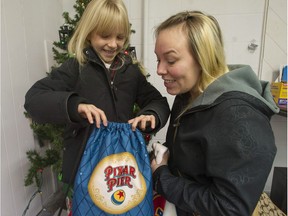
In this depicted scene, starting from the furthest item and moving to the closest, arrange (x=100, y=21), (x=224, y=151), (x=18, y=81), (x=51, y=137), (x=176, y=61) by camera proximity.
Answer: (x=51, y=137) → (x=18, y=81) → (x=100, y=21) → (x=176, y=61) → (x=224, y=151)

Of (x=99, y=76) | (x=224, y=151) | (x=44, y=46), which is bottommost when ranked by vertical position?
(x=224, y=151)

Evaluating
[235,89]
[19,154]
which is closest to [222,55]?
[235,89]

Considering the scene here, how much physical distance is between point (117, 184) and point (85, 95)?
15.5 inches

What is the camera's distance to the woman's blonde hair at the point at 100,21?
89 centimetres

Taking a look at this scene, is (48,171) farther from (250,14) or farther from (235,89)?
(250,14)

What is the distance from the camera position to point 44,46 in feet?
5.81

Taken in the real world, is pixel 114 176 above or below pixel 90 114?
below

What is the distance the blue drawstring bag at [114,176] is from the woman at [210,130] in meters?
0.07

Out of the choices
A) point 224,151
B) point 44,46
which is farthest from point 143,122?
point 44,46

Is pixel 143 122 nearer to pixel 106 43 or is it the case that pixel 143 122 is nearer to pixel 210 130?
pixel 210 130

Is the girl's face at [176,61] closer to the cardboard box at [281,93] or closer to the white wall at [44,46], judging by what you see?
the white wall at [44,46]

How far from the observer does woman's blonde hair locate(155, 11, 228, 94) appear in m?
0.71

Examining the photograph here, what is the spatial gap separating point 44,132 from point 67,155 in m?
0.81

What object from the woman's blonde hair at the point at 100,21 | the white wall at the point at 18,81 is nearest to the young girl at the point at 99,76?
the woman's blonde hair at the point at 100,21
